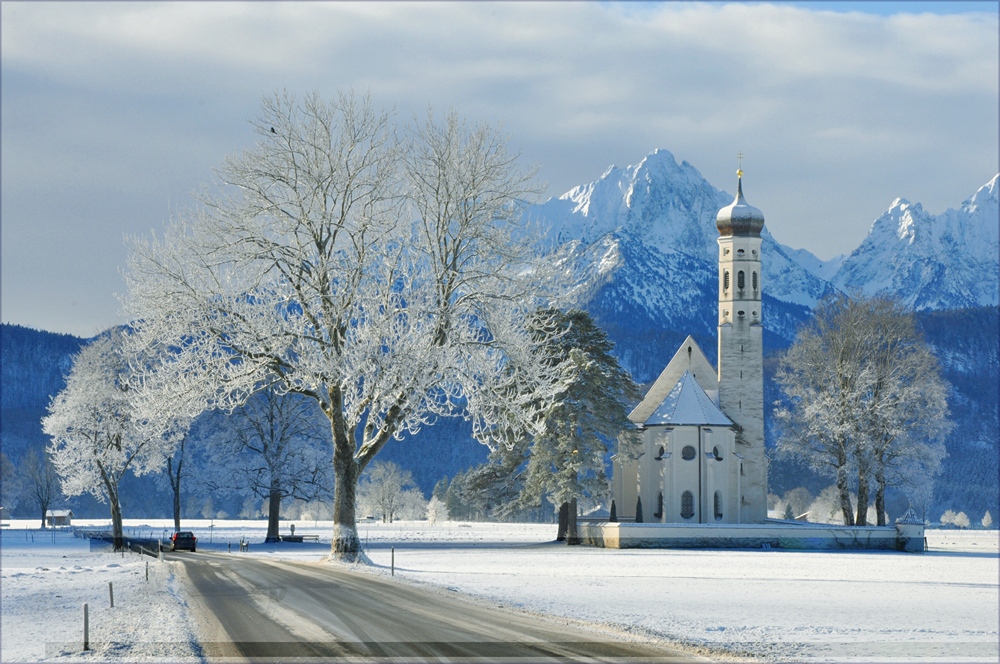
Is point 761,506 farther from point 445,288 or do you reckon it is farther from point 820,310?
point 445,288

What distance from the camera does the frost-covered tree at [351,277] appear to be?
3500 cm

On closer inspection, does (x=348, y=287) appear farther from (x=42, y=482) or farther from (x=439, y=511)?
(x=439, y=511)

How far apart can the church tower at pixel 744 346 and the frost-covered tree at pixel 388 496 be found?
73.3m

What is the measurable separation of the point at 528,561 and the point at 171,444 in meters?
27.4

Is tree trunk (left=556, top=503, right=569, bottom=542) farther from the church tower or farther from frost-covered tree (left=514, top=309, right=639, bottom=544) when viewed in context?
the church tower

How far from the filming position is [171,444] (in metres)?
66.1

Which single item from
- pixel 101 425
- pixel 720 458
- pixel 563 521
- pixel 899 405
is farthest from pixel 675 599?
pixel 720 458

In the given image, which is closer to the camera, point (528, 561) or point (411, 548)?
point (528, 561)

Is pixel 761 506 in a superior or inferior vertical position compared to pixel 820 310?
inferior

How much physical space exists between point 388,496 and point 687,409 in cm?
8610

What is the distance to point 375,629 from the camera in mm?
20625

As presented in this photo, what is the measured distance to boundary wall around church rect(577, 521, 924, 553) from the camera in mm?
64750

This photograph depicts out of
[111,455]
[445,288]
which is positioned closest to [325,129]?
[445,288]

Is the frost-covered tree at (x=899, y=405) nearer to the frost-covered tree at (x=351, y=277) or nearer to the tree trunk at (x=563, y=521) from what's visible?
the tree trunk at (x=563, y=521)
